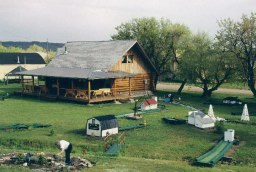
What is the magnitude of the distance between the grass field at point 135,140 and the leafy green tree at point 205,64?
33.9 feet

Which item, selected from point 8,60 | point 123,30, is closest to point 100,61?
point 123,30

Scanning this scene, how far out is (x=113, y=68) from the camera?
4812 centimetres

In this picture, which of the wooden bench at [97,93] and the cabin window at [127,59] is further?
the cabin window at [127,59]

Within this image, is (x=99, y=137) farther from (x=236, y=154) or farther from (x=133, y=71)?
(x=133, y=71)

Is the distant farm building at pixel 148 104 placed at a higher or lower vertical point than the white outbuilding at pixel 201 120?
higher

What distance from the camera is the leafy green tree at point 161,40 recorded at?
56812mm

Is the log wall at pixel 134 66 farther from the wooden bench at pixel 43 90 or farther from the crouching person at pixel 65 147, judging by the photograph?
the crouching person at pixel 65 147

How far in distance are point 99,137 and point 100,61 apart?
72.2 feet

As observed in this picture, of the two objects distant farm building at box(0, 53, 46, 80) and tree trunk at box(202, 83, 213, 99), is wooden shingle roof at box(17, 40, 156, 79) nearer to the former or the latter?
tree trunk at box(202, 83, 213, 99)

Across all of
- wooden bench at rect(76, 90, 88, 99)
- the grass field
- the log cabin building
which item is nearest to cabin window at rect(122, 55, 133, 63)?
the log cabin building

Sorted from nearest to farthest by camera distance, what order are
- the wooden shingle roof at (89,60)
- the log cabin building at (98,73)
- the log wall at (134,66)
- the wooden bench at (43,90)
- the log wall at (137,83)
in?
the log cabin building at (98,73)
the wooden shingle roof at (89,60)
the wooden bench at (43,90)
the log wall at (134,66)
the log wall at (137,83)

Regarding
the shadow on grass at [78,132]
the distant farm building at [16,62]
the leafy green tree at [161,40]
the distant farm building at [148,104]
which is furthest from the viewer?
the distant farm building at [16,62]

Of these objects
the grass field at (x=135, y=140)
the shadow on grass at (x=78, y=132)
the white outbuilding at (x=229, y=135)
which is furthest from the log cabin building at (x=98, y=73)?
the white outbuilding at (x=229, y=135)

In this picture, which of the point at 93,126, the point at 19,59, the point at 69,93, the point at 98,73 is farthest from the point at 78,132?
the point at 19,59
